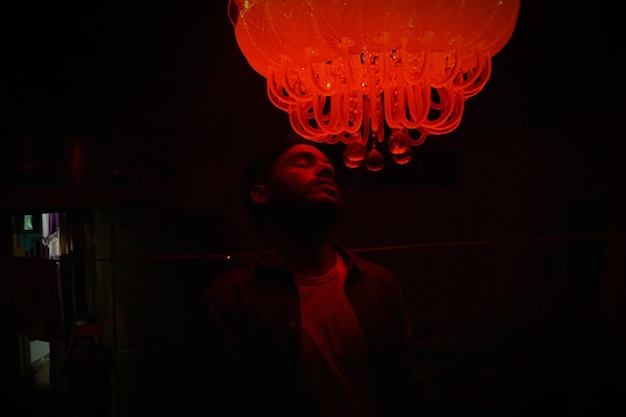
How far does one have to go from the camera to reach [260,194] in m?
1.91

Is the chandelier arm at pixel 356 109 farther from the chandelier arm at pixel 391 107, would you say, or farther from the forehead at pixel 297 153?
the forehead at pixel 297 153

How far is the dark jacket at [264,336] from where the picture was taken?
1.79 meters

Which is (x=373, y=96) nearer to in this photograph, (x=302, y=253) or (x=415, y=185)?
(x=302, y=253)

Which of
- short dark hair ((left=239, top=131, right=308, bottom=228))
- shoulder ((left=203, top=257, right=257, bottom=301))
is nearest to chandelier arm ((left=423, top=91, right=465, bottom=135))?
short dark hair ((left=239, top=131, right=308, bottom=228))

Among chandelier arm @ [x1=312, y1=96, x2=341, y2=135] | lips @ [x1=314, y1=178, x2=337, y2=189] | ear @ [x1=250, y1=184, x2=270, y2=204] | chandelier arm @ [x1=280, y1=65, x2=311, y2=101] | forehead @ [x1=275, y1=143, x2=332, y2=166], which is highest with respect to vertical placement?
chandelier arm @ [x1=280, y1=65, x2=311, y2=101]

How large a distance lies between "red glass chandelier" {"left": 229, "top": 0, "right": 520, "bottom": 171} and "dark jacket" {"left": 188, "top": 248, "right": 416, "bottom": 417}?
1.96ft

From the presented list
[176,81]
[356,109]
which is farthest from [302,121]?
[176,81]

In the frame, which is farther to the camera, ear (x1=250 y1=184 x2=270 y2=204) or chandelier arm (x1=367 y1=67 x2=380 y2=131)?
ear (x1=250 y1=184 x2=270 y2=204)

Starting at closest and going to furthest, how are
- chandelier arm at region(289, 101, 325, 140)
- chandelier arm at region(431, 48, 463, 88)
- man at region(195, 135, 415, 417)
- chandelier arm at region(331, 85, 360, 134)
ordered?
1. chandelier arm at region(431, 48, 463, 88)
2. chandelier arm at region(331, 85, 360, 134)
3. chandelier arm at region(289, 101, 325, 140)
4. man at region(195, 135, 415, 417)

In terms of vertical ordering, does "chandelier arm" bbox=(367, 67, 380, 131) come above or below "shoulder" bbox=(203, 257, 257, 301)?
above

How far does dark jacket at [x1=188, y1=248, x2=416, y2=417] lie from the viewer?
5.89ft

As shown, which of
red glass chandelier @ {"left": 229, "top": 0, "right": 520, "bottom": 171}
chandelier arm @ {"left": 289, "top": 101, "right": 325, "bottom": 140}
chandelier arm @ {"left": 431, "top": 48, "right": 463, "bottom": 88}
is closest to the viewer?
red glass chandelier @ {"left": 229, "top": 0, "right": 520, "bottom": 171}

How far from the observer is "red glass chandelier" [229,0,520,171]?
1.24 m

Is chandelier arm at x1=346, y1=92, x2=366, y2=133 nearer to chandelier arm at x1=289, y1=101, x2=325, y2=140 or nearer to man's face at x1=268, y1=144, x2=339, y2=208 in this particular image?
chandelier arm at x1=289, y1=101, x2=325, y2=140
